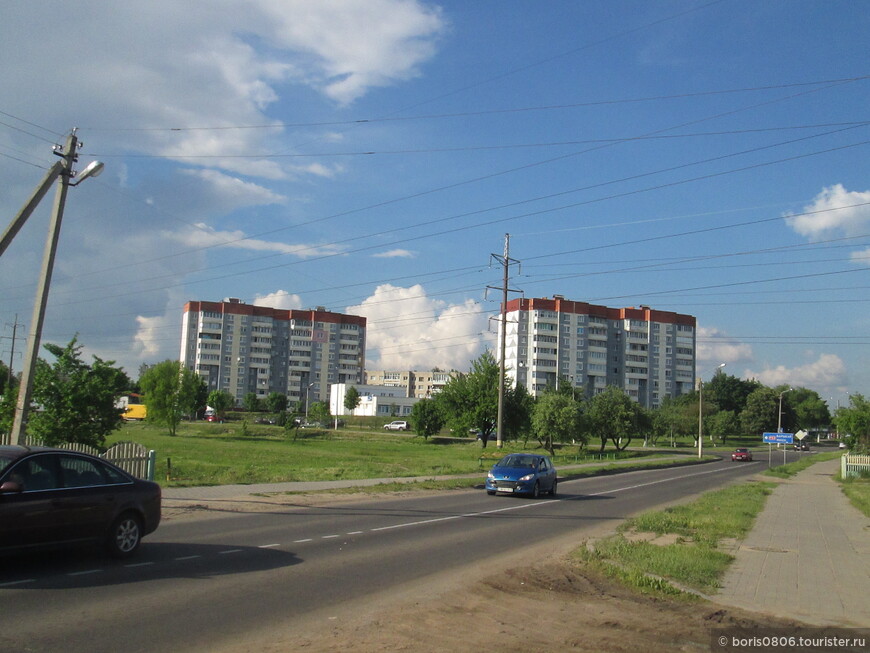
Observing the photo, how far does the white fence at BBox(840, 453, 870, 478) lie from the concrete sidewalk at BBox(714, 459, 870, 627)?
23.7m

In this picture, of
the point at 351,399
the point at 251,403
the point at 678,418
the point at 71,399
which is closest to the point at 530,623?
the point at 71,399

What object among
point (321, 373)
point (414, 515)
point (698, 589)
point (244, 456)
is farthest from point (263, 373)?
point (698, 589)

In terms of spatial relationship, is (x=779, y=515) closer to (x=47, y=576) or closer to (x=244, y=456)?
(x=47, y=576)

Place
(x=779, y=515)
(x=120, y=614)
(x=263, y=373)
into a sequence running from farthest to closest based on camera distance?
(x=263, y=373) → (x=779, y=515) → (x=120, y=614)

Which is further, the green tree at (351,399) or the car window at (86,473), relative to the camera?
the green tree at (351,399)

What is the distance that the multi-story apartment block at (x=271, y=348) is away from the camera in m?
140

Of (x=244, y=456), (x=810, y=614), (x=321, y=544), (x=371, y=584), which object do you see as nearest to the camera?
(x=810, y=614)

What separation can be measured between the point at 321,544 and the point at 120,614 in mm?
5515

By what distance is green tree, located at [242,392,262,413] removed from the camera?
135875 millimetres

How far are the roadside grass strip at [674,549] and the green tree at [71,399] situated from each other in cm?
2269

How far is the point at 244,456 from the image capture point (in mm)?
47125

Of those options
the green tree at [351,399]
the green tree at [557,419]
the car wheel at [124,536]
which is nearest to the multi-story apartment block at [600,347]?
the green tree at [351,399]

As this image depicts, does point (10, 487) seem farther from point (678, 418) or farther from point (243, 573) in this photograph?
point (678, 418)

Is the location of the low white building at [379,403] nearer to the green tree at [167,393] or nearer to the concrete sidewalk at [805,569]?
the green tree at [167,393]
